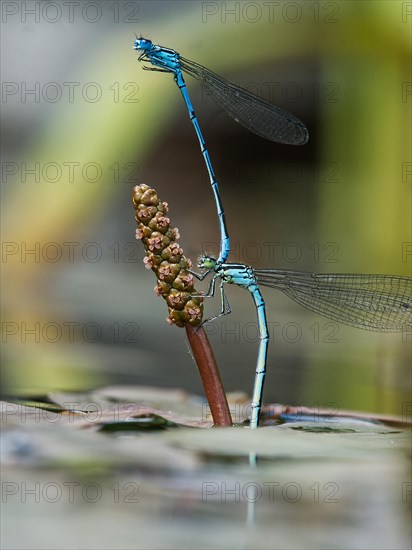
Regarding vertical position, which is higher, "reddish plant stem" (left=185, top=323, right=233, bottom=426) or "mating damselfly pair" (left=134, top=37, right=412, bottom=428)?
"mating damselfly pair" (left=134, top=37, right=412, bottom=428)

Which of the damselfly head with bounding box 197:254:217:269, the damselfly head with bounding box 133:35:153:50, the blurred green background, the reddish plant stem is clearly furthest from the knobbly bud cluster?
the blurred green background

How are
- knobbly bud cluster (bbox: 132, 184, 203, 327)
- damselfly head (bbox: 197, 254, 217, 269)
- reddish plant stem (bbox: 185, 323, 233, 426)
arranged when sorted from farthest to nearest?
1. damselfly head (bbox: 197, 254, 217, 269)
2. reddish plant stem (bbox: 185, 323, 233, 426)
3. knobbly bud cluster (bbox: 132, 184, 203, 327)

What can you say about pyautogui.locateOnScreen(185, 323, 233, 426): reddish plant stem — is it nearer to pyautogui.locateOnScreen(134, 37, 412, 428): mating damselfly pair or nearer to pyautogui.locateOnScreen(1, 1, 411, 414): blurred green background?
pyautogui.locateOnScreen(134, 37, 412, 428): mating damselfly pair

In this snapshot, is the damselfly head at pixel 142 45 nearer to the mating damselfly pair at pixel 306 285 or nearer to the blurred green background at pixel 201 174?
the mating damselfly pair at pixel 306 285

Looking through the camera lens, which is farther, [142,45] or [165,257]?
[142,45]

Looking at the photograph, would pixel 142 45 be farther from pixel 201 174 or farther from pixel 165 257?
pixel 201 174

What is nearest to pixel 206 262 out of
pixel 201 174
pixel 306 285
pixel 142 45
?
pixel 306 285

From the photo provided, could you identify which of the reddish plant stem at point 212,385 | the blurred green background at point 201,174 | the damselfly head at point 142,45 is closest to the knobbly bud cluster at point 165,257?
the reddish plant stem at point 212,385
